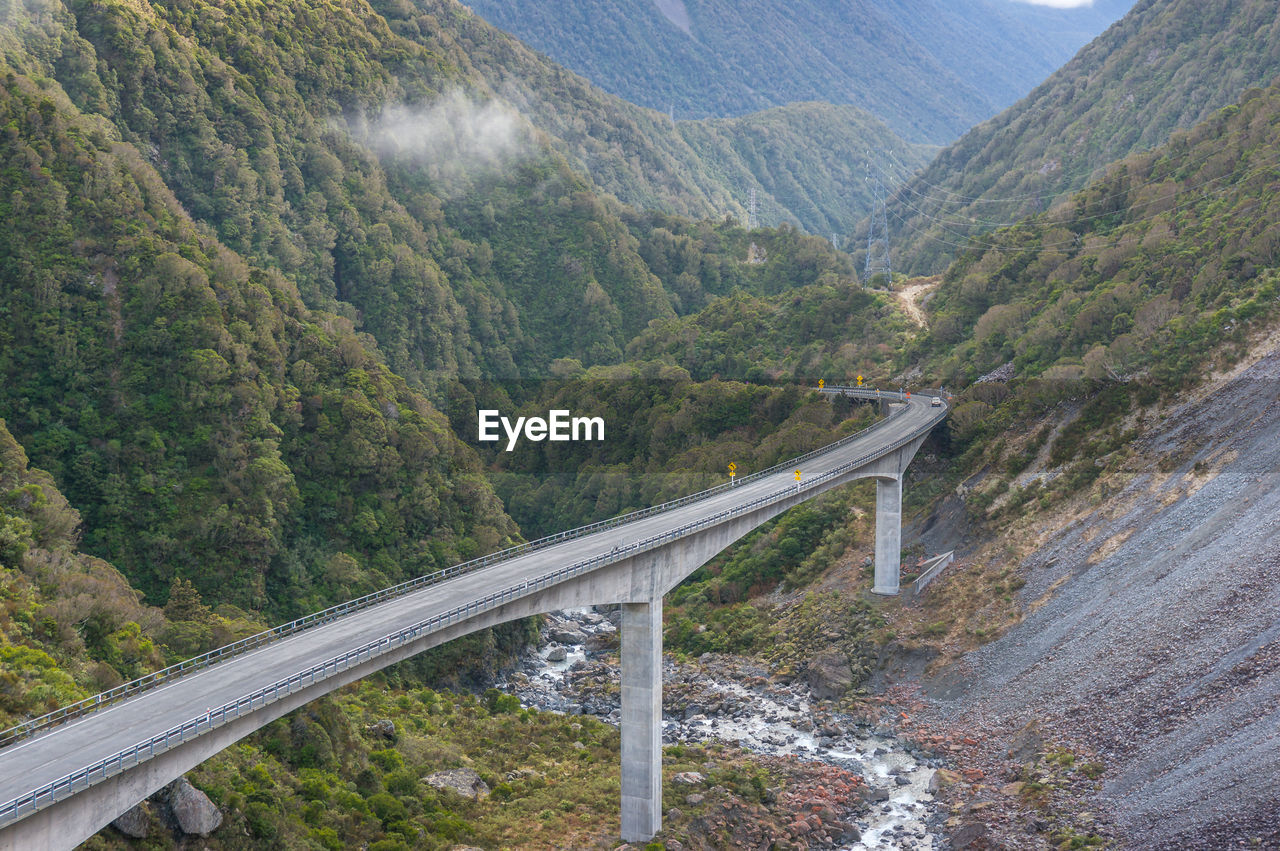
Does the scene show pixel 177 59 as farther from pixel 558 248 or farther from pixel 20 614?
pixel 20 614

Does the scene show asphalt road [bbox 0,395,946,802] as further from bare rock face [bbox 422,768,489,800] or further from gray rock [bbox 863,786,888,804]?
gray rock [bbox 863,786,888,804]

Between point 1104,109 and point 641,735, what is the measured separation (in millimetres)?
140491

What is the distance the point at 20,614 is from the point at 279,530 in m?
25.7

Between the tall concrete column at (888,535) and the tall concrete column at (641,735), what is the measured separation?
29142mm

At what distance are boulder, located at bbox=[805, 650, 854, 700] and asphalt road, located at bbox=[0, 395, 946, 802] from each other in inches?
448

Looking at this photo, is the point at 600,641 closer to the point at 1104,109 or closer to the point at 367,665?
the point at 367,665

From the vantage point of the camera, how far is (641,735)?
4284cm

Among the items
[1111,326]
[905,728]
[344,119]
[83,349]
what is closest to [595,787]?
[905,728]

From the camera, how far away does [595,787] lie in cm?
4712

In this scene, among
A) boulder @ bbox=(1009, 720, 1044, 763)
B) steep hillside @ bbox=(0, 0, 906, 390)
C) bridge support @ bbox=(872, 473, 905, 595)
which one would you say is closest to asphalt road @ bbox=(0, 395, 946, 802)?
bridge support @ bbox=(872, 473, 905, 595)

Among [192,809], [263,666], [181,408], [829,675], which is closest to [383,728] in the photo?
[263,666]

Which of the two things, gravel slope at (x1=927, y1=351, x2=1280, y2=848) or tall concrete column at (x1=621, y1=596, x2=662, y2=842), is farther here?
tall concrete column at (x1=621, y1=596, x2=662, y2=842)

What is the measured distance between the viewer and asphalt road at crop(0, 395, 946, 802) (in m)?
27.4

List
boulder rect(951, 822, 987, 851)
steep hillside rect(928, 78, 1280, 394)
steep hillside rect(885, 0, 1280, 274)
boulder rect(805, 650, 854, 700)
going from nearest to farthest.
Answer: boulder rect(951, 822, 987, 851) → boulder rect(805, 650, 854, 700) → steep hillside rect(928, 78, 1280, 394) → steep hillside rect(885, 0, 1280, 274)
